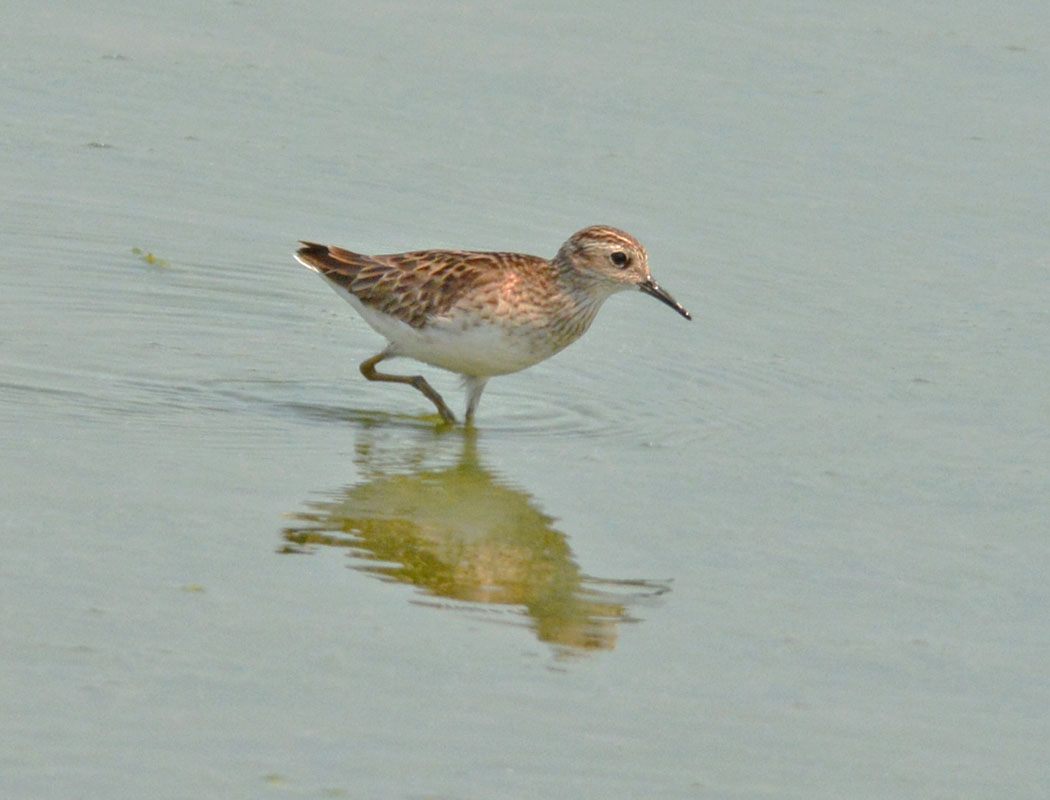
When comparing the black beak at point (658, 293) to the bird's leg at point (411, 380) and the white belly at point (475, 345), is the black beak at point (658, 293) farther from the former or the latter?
the bird's leg at point (411, 380)

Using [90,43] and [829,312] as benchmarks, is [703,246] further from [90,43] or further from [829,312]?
[90,43]

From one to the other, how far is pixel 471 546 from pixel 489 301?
2538mm

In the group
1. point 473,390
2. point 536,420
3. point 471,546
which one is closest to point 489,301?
point 473,390

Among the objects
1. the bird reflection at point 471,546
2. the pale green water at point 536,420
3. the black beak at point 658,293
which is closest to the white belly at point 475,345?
the pale green water at point 536,420

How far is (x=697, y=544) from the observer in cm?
973

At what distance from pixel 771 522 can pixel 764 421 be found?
1.65 m

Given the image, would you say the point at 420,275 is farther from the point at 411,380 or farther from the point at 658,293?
the point at 658,293

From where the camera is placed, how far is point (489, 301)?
1184 centimetres

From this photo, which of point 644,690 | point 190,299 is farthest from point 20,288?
point 644,690

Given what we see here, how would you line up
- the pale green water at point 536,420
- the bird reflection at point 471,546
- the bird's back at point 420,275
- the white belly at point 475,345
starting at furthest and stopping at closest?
the bird's back at point 420,275 < the white belly at point 475,345 < the bird reflection at point 471,546 < the pale green water at point 536,420

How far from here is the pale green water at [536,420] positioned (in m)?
7.58

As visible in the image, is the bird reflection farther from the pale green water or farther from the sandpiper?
the sandpiper

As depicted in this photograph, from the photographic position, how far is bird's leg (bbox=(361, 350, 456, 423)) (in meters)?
12.0

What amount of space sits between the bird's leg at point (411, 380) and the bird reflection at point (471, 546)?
1.14 m
